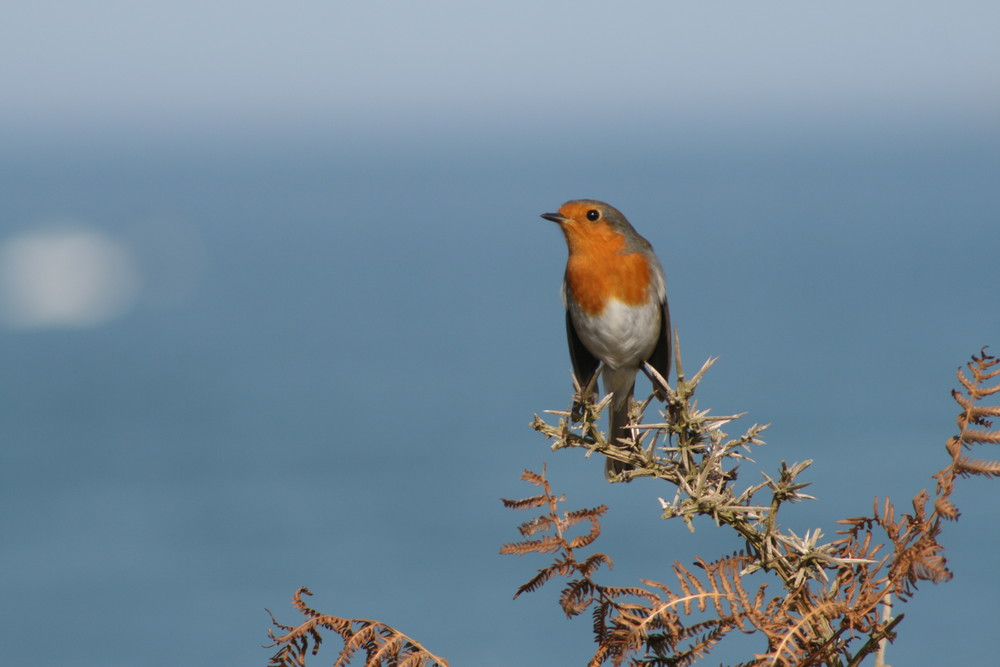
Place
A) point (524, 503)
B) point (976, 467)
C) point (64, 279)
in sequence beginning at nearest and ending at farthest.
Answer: point (976, 467) < point (524, 503) < point (64, 279)

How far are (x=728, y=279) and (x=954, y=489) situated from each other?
4184 inches

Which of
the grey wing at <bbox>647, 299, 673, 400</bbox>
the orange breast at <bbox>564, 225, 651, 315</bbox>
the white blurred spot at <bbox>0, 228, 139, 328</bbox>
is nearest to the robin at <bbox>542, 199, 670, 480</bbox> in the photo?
the orange breast at <bbox>564, 225, 651, 315</bbox>

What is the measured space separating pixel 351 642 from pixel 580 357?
3.90m

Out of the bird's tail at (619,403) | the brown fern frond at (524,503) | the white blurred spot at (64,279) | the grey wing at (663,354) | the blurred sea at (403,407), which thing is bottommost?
the brown fern frond at (524,503)

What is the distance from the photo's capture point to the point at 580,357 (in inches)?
228

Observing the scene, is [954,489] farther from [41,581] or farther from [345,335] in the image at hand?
[345,335]

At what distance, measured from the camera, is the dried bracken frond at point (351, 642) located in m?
1.94

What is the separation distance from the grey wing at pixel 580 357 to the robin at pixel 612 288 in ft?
0.14

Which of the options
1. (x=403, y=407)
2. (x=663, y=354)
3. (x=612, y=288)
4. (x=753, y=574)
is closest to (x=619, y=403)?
(x=663, y=354)

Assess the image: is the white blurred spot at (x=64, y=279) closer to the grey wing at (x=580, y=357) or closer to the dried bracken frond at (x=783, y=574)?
the grey wing at (x=580, y=357)

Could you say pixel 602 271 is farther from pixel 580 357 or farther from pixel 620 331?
pixel 580 357

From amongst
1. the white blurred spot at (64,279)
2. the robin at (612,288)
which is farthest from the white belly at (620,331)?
the white blurred spot at (64,279)

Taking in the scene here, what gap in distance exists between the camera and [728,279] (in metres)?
106

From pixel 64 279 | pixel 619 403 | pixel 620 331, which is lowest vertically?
pixel 619 403
